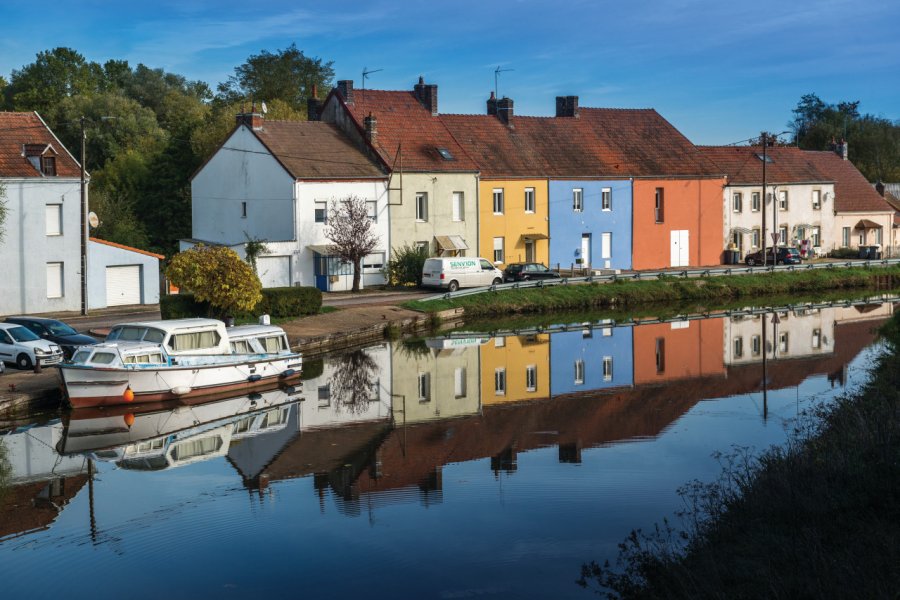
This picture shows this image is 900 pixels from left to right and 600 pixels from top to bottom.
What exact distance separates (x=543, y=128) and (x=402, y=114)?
8.66 meters

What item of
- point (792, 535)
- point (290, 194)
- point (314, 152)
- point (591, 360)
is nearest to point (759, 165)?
point (314, 152)

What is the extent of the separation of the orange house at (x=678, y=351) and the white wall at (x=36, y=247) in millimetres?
20824

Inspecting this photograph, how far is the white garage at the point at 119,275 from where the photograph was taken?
137ft

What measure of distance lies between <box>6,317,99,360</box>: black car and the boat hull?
3.90m

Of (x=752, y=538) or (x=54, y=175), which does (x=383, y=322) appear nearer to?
(x=54, y=175)

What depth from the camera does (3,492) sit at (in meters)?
18.6

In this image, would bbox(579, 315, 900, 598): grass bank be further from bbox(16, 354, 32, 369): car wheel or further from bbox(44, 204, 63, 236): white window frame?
bbox(44, 204, 63, 236): white window frame

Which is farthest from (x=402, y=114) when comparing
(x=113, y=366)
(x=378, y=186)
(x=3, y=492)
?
(x=3, y=492)

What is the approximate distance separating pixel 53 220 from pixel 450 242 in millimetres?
18255

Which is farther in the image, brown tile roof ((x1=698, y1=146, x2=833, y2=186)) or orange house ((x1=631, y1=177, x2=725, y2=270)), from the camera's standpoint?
brown tile roof ((x1=698, y1=146, x2=833, y2=186))

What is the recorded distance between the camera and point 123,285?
4297 cm

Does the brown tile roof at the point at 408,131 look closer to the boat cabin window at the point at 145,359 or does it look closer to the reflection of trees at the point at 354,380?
the reflection of trees at the point at 354,380

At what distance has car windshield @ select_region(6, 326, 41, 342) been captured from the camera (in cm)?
2873

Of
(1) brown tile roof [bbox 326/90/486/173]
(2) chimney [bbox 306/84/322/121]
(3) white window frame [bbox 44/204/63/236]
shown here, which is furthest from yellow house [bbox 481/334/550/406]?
(2) chimney [bbox 306/84/322/121]
